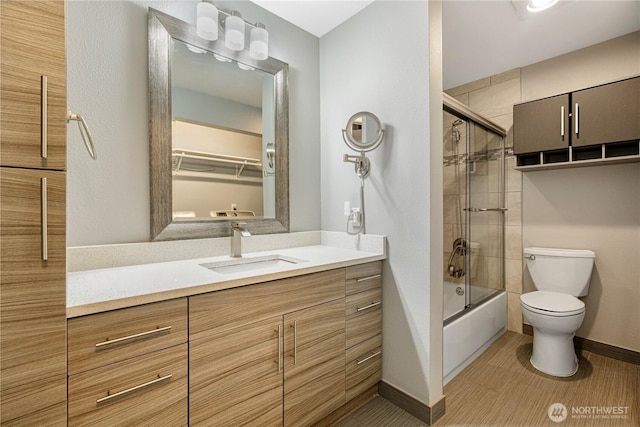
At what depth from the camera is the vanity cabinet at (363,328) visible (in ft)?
5.35

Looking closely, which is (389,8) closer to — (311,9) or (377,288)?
(311,9)

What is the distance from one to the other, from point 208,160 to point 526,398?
234cm

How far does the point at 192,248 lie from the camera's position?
1648mm

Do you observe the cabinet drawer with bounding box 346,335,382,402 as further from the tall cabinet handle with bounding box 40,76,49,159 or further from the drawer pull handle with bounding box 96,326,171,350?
the tall cabinet handle with bounding box 40,76,49,159

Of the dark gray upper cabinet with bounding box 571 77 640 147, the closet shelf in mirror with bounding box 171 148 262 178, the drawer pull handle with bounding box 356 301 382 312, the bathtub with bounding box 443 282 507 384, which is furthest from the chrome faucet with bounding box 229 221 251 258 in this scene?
the dark gray upper cabinet with bounding box 571 77 640 147

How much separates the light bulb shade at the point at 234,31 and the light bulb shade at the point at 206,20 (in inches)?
2.9

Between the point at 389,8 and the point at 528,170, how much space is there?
1.75 m

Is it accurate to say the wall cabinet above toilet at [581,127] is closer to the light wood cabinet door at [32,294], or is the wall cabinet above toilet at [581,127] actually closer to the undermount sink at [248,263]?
the undermount sink at [248,263]

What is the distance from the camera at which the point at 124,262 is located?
143 centimetres

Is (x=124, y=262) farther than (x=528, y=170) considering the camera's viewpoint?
No

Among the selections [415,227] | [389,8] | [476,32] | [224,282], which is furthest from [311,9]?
[224,282]

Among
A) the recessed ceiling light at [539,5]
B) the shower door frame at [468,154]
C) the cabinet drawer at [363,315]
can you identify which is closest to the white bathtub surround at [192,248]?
the cabinet drawer at [363,315]

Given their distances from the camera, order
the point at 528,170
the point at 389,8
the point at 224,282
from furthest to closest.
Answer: the point at 528,170
the point at 389,8
the point at 224,282

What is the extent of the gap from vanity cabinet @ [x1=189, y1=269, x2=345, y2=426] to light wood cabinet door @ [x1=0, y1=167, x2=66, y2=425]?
1.24 ft
